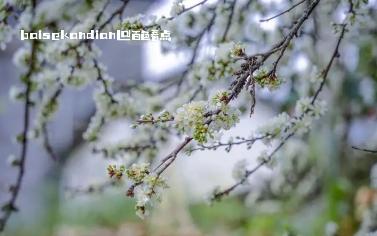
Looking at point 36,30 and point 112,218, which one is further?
point 112,218

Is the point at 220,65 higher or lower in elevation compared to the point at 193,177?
lower

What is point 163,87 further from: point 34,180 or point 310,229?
point 34,180

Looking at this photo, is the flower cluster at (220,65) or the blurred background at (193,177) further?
the blurred background at (193,177)

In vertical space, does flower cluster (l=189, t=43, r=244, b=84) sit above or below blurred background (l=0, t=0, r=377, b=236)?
below

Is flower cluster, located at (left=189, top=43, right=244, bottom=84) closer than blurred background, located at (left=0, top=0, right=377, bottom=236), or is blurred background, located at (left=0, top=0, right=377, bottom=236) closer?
flower cluster, located at (left=189, top=43, right=244, bottom=84)

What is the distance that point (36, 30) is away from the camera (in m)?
1.33

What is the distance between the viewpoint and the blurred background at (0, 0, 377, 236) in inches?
87.7

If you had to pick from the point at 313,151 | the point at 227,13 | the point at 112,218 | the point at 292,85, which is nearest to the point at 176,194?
the point at 112,218

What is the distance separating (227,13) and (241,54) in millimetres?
504

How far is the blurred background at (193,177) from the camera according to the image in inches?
87.7

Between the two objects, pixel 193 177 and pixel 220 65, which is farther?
pixel 193 177

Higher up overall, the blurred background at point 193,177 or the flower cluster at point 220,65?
the blurred background at point 193,177

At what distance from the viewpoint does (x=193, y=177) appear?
529 cm

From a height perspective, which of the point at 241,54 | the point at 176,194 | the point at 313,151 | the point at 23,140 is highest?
the point at 176,194
